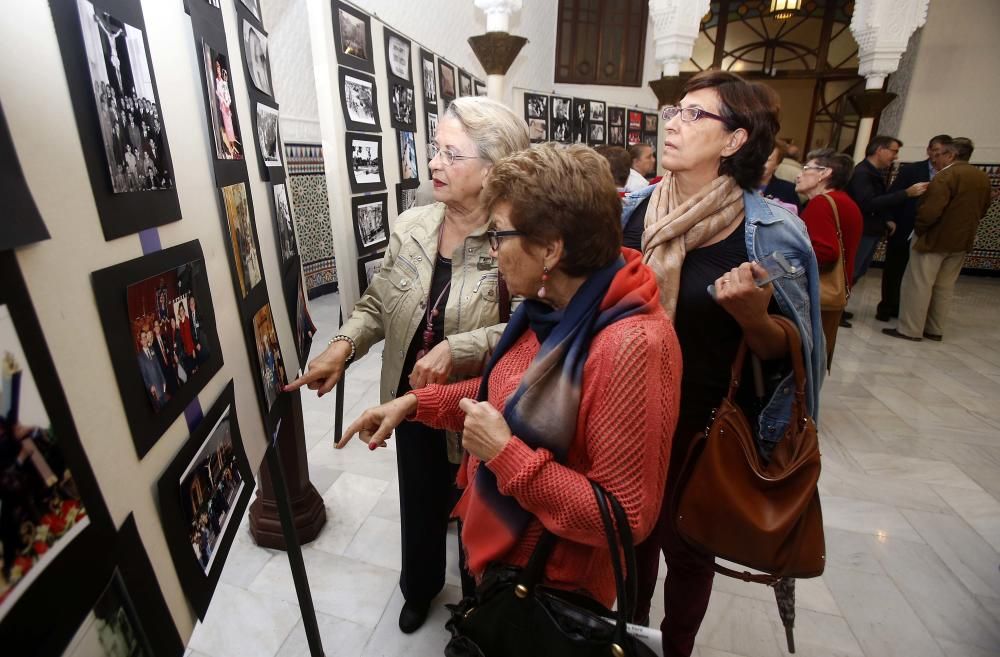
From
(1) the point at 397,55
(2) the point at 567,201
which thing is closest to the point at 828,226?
(1) the point at 397,55

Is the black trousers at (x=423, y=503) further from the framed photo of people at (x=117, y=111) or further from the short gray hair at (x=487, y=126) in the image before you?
the framed photo of people at (x=117, y=111)

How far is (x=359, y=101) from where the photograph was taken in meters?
2.12

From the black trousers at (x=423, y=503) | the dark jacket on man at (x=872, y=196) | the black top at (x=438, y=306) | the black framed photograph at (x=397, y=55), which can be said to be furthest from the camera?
the dark jacket on man at (x=872, y=196)

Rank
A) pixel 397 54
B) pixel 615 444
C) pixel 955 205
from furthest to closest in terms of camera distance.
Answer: pixel 955 205 → pixel 397 54 → pixel 615 444

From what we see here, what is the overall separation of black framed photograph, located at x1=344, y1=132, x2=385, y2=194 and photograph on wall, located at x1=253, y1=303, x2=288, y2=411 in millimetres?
1141

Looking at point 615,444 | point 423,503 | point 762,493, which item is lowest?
point 423,503

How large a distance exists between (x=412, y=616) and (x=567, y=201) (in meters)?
1.63

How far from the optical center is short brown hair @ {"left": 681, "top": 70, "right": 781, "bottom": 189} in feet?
4.55

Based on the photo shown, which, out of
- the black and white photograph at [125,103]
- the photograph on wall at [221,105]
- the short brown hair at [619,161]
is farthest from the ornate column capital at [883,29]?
the black and white photograph at [125,103]

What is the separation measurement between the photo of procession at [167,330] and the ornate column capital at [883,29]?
953cm

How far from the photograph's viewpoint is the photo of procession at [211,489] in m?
0.73

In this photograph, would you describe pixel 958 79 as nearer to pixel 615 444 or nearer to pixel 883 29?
pixel 883 29

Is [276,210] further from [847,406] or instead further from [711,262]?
[847,406]

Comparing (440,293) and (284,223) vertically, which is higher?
(284,223)
